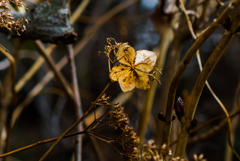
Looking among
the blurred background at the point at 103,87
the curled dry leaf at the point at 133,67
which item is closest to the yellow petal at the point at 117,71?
the curled dry leaf at the point at 133,67

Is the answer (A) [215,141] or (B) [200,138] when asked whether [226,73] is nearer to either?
(A) [215,141]

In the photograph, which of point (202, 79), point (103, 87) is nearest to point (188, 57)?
point (202, 79)

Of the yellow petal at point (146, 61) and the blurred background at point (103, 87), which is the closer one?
the yellow petal at point (146, 61)

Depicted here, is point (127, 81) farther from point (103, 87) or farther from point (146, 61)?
point (103, 87)

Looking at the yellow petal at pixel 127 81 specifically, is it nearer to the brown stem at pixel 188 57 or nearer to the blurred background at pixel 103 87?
the brown stem at pixel 188 57

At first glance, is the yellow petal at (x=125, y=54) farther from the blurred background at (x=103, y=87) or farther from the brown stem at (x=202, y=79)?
the blurred background at (x=103, y=87)

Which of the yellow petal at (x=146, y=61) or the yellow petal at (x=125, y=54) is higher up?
the yellow petal at (x=125, y=54)

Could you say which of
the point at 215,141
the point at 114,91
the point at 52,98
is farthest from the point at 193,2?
the point at 52,98
